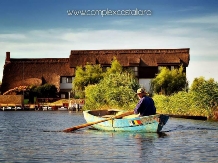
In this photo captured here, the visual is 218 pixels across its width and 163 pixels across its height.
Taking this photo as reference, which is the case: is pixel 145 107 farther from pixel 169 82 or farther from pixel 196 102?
pixel 169 82

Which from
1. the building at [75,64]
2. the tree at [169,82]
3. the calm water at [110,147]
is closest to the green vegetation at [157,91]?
the tree at [169,82]

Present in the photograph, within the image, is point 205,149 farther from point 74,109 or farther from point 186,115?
point 74,109

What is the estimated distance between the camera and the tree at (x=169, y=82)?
276ft

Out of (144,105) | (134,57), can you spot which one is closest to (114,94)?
(144,105)

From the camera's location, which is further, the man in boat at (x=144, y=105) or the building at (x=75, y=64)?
the building at (x=75, y=64)

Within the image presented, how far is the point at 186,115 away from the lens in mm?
46719

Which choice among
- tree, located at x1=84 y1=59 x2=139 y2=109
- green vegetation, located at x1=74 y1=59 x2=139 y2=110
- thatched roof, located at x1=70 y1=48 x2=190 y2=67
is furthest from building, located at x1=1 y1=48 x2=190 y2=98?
tree, located at x1=84 y1=59 x2=139 y2=109

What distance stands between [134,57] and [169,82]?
12333 millimetres

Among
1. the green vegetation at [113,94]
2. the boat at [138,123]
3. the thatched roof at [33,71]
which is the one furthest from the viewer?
the thatched roof at [33,71]

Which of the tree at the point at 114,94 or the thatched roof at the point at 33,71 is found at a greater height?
the thatched roof at the point at 33,71

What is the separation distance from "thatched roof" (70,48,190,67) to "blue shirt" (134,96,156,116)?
2440 inches

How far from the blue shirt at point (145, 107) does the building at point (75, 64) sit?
6083 cm

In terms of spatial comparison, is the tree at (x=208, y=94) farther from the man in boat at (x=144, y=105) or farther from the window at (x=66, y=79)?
the window at (x=66, y=79)

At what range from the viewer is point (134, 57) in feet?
312
